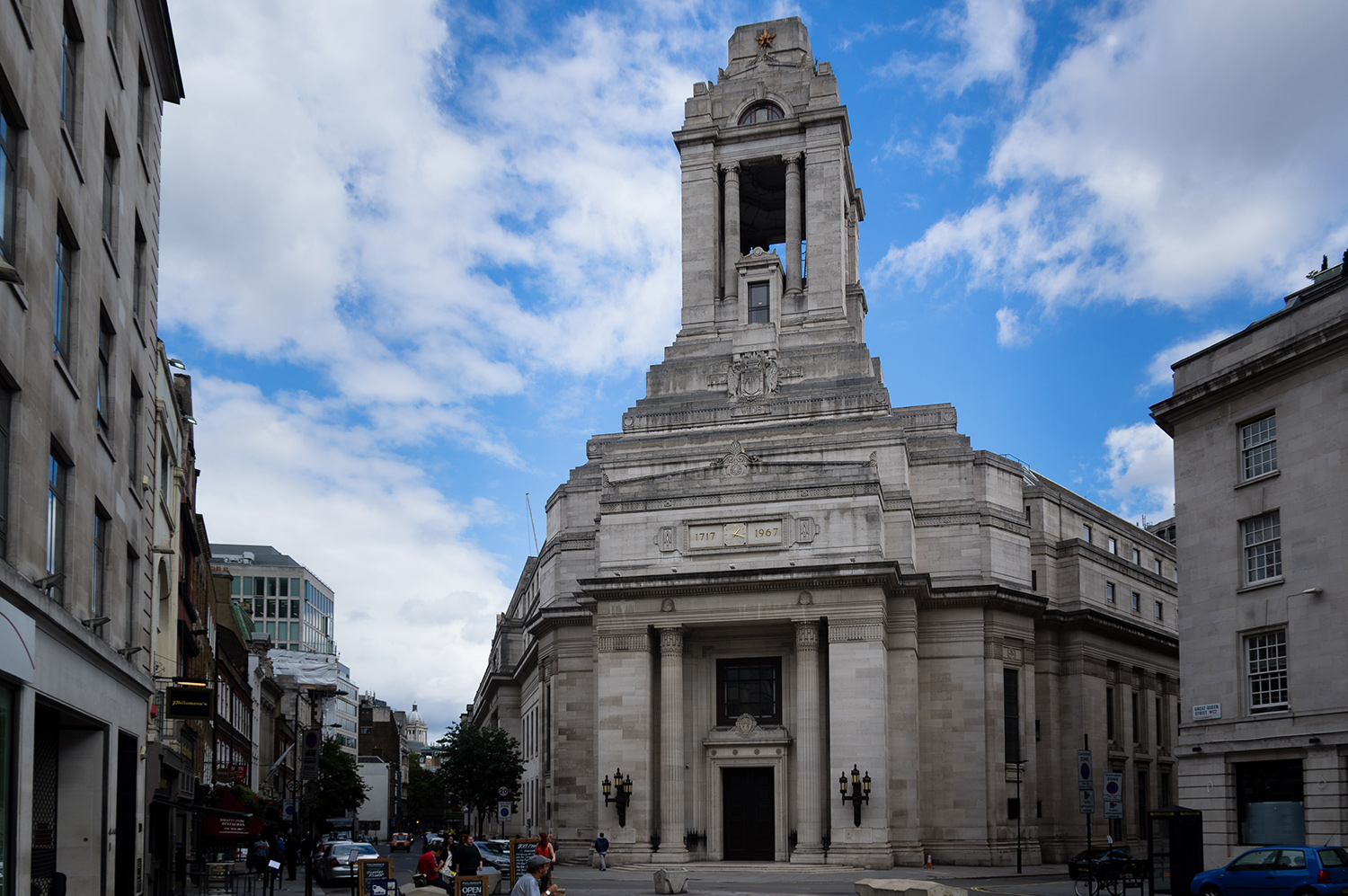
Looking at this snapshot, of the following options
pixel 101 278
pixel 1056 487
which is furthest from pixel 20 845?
pixel 1056 487

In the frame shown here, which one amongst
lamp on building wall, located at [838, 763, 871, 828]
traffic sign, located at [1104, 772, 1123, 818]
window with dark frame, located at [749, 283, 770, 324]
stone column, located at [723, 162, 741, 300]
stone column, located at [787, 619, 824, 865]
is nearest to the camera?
traffic sign, located at [1104, 772, 1123, 818]

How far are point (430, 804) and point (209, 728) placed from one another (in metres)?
154

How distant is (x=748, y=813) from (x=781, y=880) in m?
9.06

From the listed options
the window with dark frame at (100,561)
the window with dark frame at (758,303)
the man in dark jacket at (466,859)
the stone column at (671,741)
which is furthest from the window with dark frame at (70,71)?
the window with dark frame at (758,303)

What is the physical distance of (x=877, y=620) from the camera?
5294cm

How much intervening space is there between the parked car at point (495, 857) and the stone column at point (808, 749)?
11193 millimetres

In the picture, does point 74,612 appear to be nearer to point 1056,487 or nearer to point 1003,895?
Result: point 1003,895

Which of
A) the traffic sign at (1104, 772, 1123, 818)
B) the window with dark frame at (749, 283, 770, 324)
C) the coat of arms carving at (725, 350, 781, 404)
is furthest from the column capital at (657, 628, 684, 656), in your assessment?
the traffic sign at (1104, 772, 1123, 818)

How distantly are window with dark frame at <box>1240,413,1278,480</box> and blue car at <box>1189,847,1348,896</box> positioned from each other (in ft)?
34.4

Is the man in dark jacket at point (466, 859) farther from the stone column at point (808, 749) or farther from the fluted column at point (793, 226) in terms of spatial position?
Result: the fluted column at point (793, 226)

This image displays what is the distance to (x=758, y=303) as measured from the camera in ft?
221

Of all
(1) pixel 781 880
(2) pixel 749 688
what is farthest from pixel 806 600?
(1) pixel 781 880

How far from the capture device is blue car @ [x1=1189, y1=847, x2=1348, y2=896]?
85.5 ft

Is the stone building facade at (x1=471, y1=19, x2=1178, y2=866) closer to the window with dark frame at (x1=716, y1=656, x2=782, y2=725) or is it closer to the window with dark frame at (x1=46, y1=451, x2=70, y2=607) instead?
the window with dark frame at (x1=716, y1=656, x2=782, y2=725)
